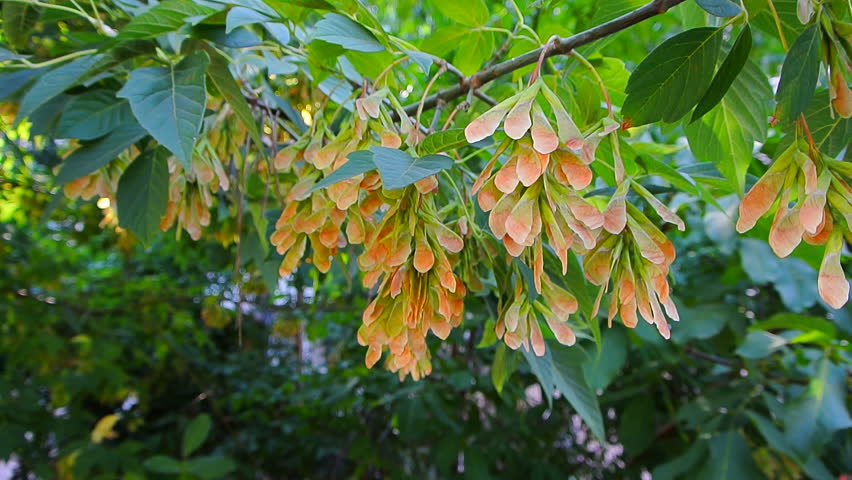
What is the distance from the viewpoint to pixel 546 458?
1.76 meters

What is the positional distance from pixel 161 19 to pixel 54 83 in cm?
12

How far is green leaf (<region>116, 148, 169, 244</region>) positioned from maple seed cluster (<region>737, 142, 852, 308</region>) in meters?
0.58

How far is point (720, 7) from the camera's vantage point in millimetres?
403

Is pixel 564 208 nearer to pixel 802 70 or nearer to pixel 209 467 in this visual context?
pixel 802 70

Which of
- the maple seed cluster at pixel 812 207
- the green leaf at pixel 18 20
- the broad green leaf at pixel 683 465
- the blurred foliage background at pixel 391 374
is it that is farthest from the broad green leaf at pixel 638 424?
the green leaf at pixel 18 20

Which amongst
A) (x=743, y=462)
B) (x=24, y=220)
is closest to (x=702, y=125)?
(x=743, y=462)

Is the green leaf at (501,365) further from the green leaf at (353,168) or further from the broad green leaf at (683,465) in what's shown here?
the broad green leaf at (683,465)

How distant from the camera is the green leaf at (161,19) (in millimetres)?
534

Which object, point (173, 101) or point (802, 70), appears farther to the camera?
point (173, 101)

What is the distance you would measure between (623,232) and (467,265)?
0.14m

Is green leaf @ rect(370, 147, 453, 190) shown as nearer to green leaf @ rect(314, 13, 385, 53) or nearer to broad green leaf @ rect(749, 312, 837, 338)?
green leaf @ rect(314, 13, 385, 53)

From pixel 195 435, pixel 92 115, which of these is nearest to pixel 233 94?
pixel 92 115

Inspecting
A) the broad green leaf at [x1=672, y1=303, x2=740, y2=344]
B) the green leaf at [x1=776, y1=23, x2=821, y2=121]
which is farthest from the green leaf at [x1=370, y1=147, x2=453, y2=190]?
the broad green leaf at [x1=672, y1=303, x2=740, y2=344]

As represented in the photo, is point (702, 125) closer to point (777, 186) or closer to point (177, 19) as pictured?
point (777, 186)
